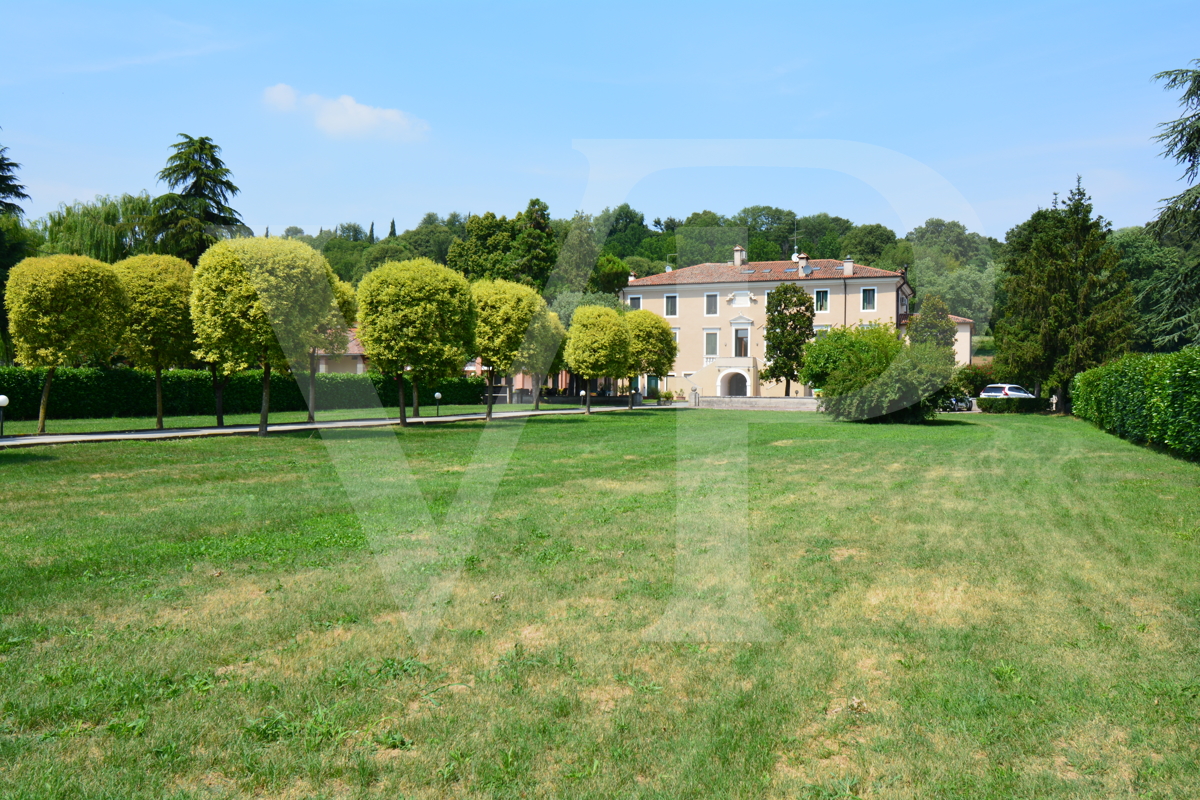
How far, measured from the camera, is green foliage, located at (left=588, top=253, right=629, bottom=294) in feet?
205

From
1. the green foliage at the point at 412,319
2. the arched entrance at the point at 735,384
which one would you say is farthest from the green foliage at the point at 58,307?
the arched entrance at the point at 735,384

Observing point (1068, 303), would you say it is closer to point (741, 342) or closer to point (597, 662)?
point (741, 342)

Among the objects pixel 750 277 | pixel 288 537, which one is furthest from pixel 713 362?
pixel 288 537

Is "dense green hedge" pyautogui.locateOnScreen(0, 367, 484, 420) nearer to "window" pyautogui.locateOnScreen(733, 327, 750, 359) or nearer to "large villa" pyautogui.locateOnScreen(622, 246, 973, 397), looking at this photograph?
"large villa" pyautogui.locateOnScreen(622, 246, 973, 397)

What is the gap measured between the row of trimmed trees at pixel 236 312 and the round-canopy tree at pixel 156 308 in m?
0.03

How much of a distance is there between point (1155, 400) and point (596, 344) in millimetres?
23226

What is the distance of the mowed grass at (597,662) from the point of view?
10.9 ft

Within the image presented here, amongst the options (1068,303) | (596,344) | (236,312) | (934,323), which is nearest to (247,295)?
(236,312)

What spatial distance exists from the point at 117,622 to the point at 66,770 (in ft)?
7.46

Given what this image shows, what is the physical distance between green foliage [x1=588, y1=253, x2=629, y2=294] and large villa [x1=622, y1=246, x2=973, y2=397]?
6508mm

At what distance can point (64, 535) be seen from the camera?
801 cm

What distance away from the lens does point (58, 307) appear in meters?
19.7

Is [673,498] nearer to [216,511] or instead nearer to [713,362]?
[216,511]

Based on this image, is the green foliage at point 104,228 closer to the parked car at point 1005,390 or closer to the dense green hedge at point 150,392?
the dense green hedge at point 150,392
